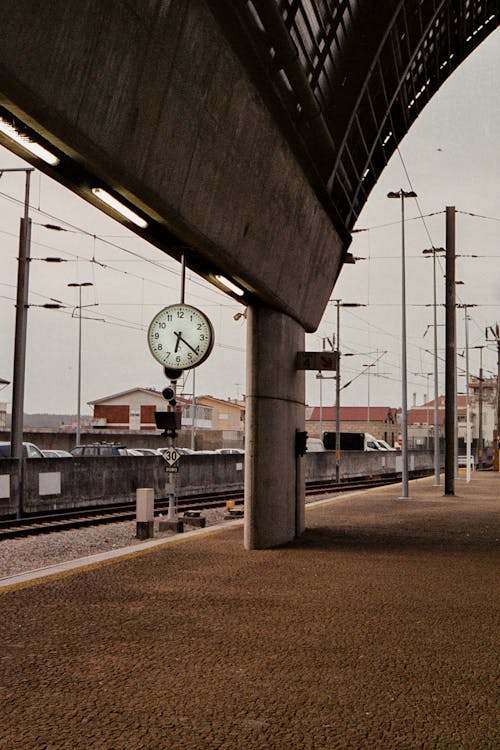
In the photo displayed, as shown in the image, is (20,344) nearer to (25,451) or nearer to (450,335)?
(25,451)

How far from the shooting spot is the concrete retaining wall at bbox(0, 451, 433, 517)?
2136 cm

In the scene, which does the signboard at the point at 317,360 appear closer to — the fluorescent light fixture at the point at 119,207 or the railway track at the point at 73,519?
the fluorescent light fixture at the point at 119,207

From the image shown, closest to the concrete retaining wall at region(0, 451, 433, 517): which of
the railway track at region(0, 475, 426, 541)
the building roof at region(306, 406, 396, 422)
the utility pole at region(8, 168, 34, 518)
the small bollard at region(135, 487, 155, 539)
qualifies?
the railway track at region(0, 475, 426, 541)

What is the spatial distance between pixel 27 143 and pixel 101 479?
18806 millimetres

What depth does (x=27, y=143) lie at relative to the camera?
7211 mm

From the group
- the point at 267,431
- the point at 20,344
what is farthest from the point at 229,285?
the point at 20,344

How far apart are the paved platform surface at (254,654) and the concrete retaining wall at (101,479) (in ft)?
33.5

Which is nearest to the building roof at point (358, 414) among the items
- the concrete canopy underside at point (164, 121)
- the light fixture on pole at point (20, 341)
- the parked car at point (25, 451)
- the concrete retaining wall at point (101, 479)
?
the concrete retaining wall at point (101, 479)

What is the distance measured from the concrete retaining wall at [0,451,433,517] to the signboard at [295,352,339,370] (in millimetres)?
8650

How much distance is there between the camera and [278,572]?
10.5 meters

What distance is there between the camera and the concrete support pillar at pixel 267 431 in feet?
42.8

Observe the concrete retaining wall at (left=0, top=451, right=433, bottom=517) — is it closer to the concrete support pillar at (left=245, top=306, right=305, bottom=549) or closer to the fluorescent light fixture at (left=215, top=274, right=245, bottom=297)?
the concrete support pillar at (left=245, top=306, right=305, bottom=549)

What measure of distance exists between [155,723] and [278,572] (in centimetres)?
568

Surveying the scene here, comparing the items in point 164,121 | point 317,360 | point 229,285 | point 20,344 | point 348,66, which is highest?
point 348,66
